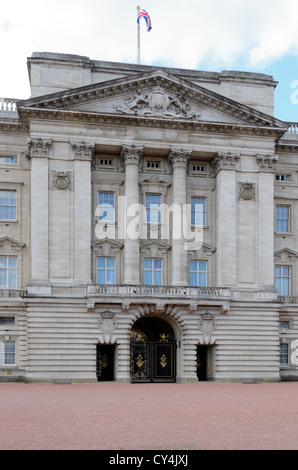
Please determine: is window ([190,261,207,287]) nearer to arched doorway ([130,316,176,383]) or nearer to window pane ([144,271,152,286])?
window pane ([144,271,152,286])

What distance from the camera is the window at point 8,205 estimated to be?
1977 inches

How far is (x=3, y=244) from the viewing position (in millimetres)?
49438

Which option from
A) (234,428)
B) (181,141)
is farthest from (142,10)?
(234,428)

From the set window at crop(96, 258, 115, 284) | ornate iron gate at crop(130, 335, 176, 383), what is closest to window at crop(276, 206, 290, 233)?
ornate iron gate at crop(130, 335, 176, 383)

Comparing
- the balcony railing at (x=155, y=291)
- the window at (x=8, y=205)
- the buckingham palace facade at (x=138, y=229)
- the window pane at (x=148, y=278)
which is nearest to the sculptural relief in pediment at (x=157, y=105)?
the buckingham palace facade at (x=138, y=229)

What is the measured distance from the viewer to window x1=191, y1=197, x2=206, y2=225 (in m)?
51.6

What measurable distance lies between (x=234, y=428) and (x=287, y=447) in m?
3.81

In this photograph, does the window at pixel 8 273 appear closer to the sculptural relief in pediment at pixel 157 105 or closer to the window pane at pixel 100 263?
the window pane at pixel 100 263

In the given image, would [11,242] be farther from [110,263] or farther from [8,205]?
[110,263]

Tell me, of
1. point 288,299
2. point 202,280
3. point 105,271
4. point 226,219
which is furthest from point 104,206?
point 288,299

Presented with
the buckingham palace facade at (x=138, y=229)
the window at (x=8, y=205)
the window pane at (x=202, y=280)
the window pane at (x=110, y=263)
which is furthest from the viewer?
the window pane at (x=202, y=280)

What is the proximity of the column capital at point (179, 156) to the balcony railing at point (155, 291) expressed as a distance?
9.41 m
